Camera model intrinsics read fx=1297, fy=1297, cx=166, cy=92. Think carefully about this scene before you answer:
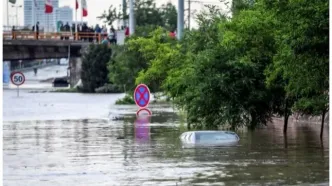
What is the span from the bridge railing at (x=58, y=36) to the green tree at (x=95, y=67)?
3128 millimetres

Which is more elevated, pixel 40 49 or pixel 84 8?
pixel 84 8

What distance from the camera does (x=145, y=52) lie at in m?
58.3

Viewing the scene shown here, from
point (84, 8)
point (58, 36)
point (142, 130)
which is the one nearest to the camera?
point (142, 130)

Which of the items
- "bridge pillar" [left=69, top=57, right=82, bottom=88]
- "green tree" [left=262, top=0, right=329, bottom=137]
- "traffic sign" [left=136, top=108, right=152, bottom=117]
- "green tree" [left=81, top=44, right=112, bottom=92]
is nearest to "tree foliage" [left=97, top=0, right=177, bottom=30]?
"bridge pillar" [left=69, top=57, right=82, bottom=88]

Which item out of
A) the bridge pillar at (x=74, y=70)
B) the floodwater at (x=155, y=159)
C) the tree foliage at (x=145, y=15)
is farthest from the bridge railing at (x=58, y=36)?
the floodwater at (x=155, y=159)

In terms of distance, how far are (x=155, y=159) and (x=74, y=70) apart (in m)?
99.2

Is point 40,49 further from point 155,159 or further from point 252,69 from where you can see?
point 155,159

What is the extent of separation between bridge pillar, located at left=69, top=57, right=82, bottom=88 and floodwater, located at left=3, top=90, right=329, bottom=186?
270 feet

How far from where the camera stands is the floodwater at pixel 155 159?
814 inches

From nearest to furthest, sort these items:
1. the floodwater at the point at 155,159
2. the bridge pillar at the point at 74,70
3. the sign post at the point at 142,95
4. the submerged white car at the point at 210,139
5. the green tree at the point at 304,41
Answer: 1. the floodwater at the point at 155,159
2. the green tree at the point at 304,41
3. the submerged white car at the point at 210,139
4. the sign post at the point at 142,95
5. the bridge pillar at the point at 74,70

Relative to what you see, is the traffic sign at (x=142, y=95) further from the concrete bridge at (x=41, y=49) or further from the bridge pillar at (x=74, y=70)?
the bridge pillar at (x=74, y=70)

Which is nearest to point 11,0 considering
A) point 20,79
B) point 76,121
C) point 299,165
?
point 20,79

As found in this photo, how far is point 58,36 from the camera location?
114 metres

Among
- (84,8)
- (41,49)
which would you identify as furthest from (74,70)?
(41,49)
